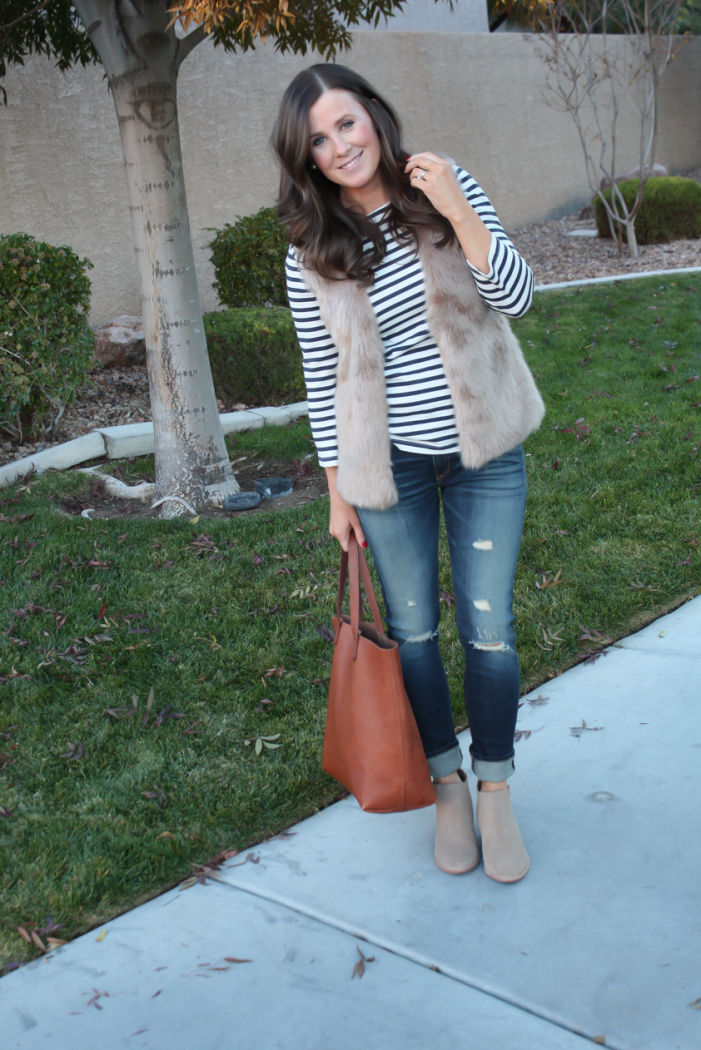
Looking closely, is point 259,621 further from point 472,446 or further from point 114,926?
point 472,446

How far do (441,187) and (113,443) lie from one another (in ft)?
16.6

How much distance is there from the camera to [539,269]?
12.3 metres

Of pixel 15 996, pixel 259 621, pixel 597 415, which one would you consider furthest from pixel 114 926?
pixel 597 415

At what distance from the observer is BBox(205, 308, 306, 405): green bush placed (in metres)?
7.38

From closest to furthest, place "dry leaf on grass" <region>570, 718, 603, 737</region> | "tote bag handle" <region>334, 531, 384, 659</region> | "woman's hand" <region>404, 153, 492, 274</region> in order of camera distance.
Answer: "woman's hand" <region>404, 153, 492, 274</region> < "tote bag handle" <region>334, 531, 384, 659</region> < "dry leaf on grass" <region>570, 718, 603, 737</region>

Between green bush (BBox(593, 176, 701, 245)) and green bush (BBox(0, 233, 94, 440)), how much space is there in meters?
8.91

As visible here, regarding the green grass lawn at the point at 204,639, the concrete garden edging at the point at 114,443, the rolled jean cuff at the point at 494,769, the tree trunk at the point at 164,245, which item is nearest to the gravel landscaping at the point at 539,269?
the concrete garden edging at the point at 114,443

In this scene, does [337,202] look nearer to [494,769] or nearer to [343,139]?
[343,139]

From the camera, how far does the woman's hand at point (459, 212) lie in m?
2.09

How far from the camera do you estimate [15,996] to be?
212 cm

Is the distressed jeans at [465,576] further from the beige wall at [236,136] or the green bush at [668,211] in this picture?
the green bush at [668,211]

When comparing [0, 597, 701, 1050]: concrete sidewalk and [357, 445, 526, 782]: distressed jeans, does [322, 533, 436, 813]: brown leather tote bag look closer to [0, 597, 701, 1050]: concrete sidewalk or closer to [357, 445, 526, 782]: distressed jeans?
[357, 445, 526, 782]: distressed jeans

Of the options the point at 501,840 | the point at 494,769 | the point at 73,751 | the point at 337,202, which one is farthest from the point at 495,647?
the point at 73,751

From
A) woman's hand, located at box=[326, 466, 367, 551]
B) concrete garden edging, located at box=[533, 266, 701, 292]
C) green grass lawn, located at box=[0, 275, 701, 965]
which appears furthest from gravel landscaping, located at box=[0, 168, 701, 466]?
woman's hand, located at box=[326, 466, 367, 551]
